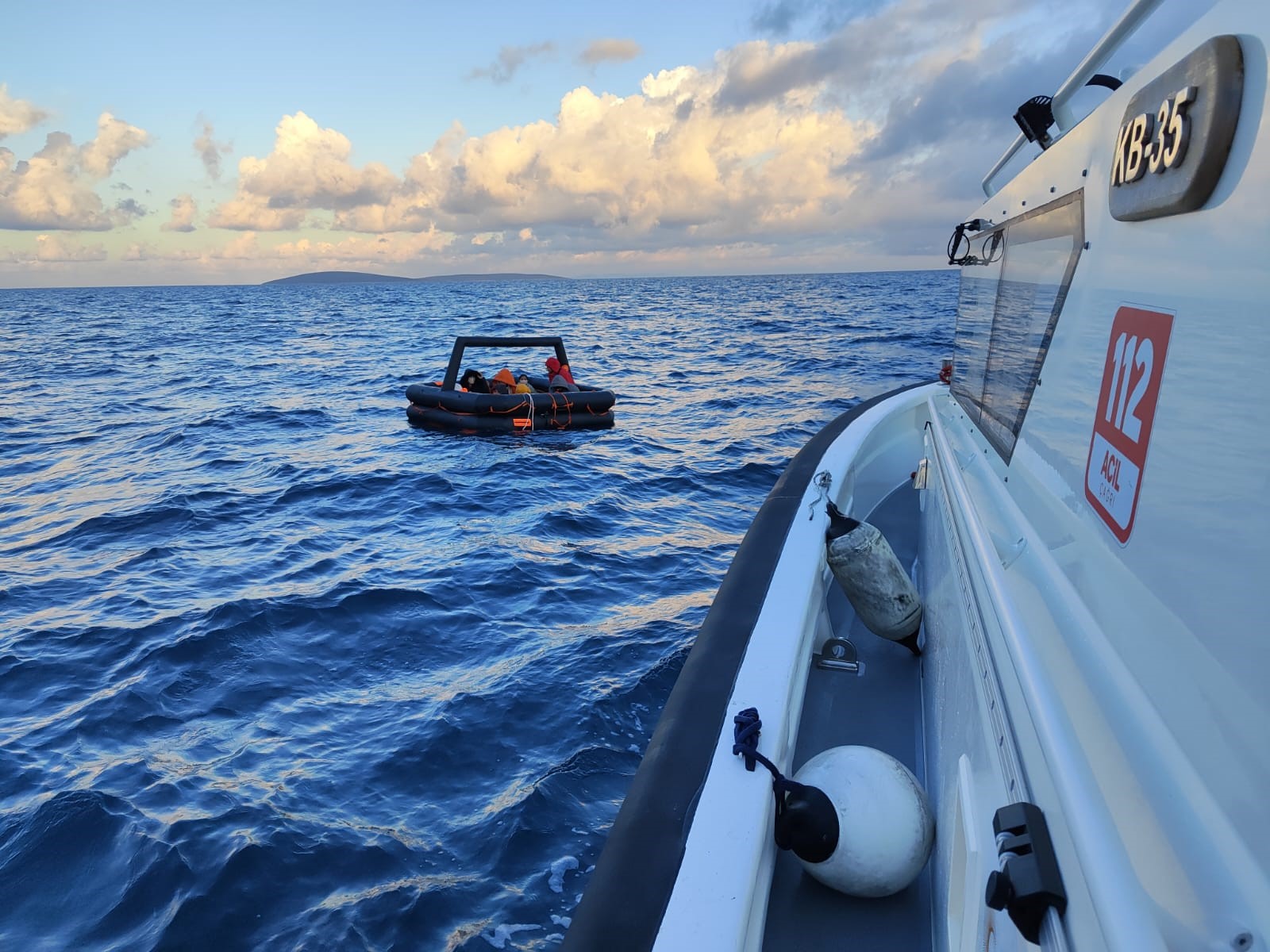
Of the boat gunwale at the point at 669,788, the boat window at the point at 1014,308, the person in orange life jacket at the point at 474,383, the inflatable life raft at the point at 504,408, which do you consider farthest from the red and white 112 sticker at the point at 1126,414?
the person in orange life jacket at the point at 474,383

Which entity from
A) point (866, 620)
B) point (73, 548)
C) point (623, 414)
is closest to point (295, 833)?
point (866, 620)

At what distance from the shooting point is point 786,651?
9.25ft

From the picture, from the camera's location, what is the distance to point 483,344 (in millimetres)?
12742

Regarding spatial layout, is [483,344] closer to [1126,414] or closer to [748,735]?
[748,735]

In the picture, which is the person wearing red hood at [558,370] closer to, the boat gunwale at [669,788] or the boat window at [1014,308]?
the boat window at [1014,308]

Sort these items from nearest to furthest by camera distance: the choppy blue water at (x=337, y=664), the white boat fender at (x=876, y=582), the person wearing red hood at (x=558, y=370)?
1. the white boat fender at (x=876, y=582)
2. the choppy blue water at (x=337, y=664)
3. the person wearing red hood at (x=558, y=370)

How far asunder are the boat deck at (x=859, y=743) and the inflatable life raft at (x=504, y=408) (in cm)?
937

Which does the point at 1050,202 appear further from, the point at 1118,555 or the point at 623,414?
the point at 623,414

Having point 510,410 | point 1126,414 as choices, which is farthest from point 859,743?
point 510,410

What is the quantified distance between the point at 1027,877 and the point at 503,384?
13670 mm

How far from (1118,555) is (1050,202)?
5.16ft

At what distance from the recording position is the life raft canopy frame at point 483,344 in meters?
13.3

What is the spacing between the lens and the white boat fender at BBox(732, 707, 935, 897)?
213 centimetres

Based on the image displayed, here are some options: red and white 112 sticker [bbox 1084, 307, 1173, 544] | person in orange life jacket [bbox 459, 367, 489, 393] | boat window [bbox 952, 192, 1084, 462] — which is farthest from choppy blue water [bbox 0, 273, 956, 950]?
red and white 112 sticker [bbox 1084, 307, 1173, 544]
